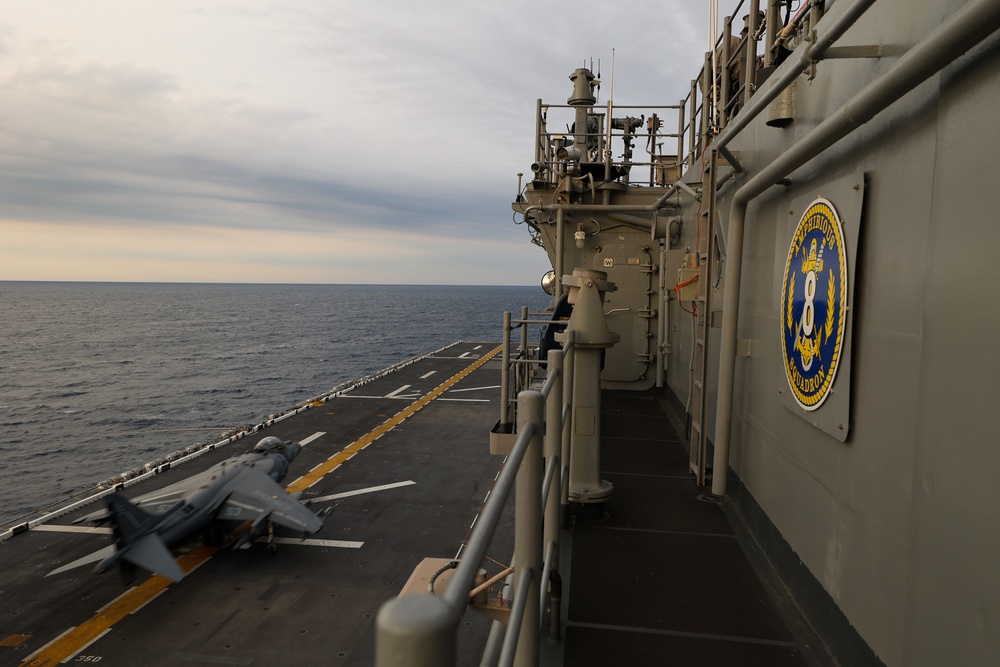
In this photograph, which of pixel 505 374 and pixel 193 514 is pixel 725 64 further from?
pixel 193 514

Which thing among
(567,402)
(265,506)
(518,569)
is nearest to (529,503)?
(518,569)

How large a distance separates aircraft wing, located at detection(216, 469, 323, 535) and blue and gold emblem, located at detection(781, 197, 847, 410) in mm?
13535

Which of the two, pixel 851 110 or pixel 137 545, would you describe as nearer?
pixel 851 110

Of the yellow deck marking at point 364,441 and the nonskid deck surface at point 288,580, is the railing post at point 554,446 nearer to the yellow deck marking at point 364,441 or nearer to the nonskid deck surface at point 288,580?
the nonskid deck surface at point 288,580

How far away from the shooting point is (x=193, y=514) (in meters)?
15.8

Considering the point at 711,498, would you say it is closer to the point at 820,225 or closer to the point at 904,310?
the point at 820,225

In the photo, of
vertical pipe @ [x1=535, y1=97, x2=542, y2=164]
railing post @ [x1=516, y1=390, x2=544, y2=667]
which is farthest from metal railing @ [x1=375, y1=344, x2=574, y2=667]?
vertical pipe @ [x1=535, y1=97, x2=542, y2=164]

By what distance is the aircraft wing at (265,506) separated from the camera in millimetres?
15391

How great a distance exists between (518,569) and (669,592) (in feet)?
11.3

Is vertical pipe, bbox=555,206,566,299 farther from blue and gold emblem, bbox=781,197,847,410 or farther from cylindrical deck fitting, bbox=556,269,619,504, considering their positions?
blue and gold emblem, bbox=781,197,847,410

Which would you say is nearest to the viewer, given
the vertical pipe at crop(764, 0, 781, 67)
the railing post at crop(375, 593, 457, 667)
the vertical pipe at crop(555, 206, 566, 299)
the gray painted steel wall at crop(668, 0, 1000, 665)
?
the railing post at crop(375, 593, 457, 667)

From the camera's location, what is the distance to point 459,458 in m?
21.4

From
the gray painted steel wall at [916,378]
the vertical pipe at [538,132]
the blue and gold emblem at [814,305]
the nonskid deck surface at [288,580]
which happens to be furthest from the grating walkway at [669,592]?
Answer: the vertical pipe at [538,132]

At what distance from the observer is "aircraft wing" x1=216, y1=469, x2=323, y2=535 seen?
15.4m
